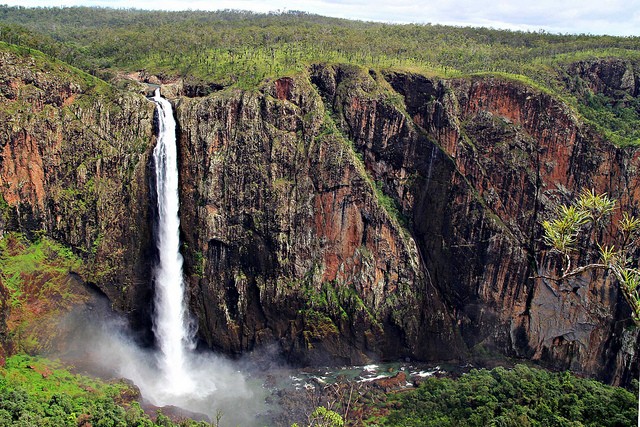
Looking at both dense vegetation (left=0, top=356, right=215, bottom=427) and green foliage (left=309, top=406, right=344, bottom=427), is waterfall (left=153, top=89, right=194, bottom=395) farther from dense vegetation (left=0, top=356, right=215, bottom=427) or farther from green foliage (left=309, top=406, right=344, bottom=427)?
green foliage (left=309, top=406, right=344, bottom=427)

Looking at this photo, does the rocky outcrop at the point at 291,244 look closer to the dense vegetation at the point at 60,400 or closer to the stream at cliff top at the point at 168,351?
the stream at cliff top at the point at 168,351

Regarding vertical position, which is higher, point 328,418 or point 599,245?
point 599,245

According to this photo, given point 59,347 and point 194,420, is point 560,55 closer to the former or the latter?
point 194,420

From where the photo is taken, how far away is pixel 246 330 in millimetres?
33438

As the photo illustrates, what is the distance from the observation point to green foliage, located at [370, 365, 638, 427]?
66.4 feet

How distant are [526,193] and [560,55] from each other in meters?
15.6

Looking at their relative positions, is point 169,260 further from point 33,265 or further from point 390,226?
point 390,226

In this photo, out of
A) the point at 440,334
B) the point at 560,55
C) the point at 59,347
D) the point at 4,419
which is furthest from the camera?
the point at 560,55

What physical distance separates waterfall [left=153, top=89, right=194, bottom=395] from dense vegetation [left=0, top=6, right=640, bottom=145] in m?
6.06

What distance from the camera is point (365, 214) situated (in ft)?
113

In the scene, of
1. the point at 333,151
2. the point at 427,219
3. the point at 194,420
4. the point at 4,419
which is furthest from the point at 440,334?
the point at 4,419

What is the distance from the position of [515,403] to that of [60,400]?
60.9 feet

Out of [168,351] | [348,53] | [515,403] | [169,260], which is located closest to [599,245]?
[515,403]

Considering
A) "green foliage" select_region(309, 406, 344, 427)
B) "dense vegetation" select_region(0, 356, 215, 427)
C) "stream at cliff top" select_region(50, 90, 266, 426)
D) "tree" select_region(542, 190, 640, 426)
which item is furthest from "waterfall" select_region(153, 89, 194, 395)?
"tree" select_region(542, 190, 640, 426)
